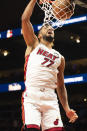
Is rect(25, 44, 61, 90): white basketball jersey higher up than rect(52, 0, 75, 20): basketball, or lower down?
lower down

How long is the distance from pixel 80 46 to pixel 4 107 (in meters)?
4.57

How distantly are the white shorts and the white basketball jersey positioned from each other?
0.07 meters

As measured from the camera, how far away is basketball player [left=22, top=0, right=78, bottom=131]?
2457mm

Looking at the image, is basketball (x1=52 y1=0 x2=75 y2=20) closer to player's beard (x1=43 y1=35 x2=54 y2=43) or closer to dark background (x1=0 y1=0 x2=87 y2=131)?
player's beard (x1=43 y1=35 x2=54 y2=43)

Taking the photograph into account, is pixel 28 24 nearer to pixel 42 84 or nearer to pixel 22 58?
pixel 42 84

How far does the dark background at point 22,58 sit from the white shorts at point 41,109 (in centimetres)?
620

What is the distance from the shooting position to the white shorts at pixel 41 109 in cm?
243

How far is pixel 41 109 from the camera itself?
247 centimetres

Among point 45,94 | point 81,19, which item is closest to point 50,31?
point 45,94

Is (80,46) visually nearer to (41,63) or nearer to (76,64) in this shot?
(76,64)

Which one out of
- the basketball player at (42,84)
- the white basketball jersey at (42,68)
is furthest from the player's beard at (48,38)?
the white basketball jersey at (42,68)

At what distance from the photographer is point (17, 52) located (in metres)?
13.6

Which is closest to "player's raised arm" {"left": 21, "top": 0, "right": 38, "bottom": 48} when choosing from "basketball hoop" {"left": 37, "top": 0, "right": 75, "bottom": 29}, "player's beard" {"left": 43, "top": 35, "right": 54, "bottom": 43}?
"player's beard" {"left": 43, "top": 35, "right": 54, "bottom": 43}

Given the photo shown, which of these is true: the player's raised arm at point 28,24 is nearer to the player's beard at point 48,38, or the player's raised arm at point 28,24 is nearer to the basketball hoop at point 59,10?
the player's beard at point 48,38
